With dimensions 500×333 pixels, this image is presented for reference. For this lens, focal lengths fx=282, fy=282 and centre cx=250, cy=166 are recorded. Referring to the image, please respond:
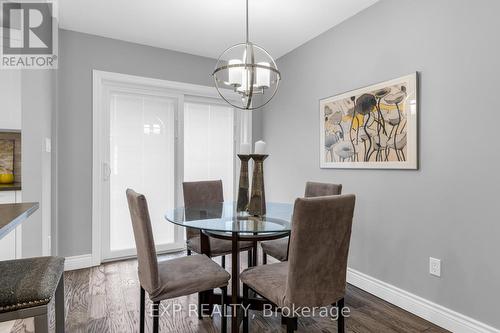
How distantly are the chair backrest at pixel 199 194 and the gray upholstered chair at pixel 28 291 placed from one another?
1.44 m

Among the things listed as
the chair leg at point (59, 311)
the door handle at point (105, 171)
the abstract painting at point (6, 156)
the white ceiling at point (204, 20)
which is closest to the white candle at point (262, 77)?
the white ceiling at point (204, 20)

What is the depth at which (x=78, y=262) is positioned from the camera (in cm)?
303

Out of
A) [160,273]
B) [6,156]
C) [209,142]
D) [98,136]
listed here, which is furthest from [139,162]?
[160,273]

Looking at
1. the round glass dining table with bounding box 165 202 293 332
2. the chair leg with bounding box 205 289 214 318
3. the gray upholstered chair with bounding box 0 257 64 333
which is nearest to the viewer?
the gray upholstered chair with bounding box 0 257 64 333

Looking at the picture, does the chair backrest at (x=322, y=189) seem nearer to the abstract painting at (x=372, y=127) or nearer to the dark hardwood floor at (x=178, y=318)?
the abstract painting at (x=372, y=127)

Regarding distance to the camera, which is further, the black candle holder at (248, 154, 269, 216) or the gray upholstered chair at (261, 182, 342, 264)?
the gray upholstered chair at (261, 182, 342, 264)

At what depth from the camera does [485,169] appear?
1767 mm

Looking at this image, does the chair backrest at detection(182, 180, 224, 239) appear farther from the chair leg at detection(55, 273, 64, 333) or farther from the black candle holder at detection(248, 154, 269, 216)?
the chair leg at detection(55, 273, 64, 333)

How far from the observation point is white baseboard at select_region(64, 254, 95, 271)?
117 inches

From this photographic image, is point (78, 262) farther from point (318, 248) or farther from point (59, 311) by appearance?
point (318, 248)

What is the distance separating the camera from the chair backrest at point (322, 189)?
2326mm

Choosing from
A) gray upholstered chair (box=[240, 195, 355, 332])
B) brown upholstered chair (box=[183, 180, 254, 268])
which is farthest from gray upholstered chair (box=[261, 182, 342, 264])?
gray upholstered chair (box=[240, 195, 355, 332])

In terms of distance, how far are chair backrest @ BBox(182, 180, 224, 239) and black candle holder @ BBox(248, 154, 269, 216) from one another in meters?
0.82

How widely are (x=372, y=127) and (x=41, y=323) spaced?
2.51 meters
